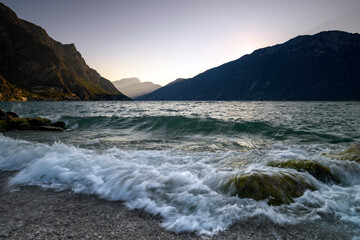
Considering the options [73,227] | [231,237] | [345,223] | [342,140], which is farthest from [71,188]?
[342,140]

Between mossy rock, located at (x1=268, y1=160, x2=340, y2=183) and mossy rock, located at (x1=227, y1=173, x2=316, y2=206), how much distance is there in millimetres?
899

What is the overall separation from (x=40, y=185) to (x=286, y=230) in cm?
617

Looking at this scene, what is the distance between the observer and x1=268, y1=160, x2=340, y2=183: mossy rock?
18.9 ft

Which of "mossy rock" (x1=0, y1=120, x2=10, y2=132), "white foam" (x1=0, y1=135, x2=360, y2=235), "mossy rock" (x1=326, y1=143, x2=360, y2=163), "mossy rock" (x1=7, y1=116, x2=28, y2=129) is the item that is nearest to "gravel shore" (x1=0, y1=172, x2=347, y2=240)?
"white foam" (x1=0, y1=135, x2=360, y2=235)

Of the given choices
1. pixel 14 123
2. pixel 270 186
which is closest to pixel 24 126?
pixel 14 123

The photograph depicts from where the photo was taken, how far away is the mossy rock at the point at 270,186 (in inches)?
177

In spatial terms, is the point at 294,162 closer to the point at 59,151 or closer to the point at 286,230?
the point at 286,230

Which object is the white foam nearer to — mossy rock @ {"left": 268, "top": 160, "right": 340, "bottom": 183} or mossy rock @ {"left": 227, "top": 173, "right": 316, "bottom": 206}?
mossy rock @ {"left": 227, "top": 173, "right": 316, "bottom": 206}

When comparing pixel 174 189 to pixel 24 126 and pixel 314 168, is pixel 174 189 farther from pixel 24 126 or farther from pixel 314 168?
pixel 24 126

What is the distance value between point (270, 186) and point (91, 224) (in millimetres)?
4033

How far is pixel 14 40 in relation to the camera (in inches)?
7692

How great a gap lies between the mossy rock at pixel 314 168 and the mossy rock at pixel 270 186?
2.95 feet

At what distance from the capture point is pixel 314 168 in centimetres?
599

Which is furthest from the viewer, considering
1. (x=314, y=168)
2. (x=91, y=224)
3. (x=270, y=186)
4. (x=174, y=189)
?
(x=314, y=168)
